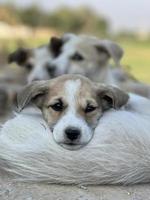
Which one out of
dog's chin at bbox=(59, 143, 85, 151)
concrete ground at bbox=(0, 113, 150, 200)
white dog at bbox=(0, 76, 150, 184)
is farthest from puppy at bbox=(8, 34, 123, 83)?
concrete ground at bbox=(0, 113, 150, 200)

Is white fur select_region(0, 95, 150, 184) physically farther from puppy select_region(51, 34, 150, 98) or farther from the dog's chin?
puppy select_region(51, 34, 150, 98)

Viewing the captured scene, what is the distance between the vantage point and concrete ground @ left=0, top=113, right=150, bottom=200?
8.80 feet

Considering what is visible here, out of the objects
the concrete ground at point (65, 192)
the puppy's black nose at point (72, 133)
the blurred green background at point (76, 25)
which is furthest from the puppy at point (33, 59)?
the blurred green background at point (76, 25)

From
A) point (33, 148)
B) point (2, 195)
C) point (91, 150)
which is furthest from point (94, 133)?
point (2, 195)

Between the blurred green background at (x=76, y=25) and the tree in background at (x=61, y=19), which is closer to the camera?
the blurred green background at (x=76, y=25)

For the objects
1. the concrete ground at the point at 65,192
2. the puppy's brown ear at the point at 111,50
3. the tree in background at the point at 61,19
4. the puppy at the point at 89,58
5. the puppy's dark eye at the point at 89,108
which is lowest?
the tree in background at the point at 61,19

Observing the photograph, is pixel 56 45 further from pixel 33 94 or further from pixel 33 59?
pixel 33 94

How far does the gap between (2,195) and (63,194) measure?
292 millimetres

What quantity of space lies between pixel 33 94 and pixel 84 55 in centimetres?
209

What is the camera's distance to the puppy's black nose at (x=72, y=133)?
2.96 m

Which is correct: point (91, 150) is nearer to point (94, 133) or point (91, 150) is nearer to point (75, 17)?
point (94, 133)

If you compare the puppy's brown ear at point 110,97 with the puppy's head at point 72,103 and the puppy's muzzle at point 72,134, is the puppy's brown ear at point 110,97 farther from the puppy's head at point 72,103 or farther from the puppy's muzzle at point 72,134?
the puppy's muzzle at point 72,134

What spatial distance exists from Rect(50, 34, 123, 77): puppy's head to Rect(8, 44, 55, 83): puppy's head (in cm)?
15

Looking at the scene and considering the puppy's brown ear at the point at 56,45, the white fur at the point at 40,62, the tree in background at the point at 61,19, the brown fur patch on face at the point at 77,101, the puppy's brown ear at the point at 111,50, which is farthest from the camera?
the tree in background at the point at 61,19
